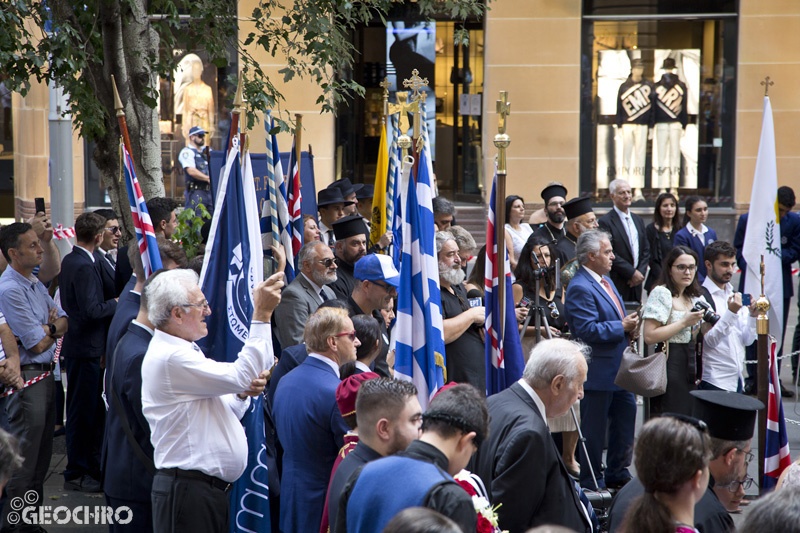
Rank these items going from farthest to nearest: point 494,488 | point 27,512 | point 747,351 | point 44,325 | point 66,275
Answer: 1. point 747,351
2. point 66,275
3. point 44,325
4. point 27,512
5. point 494,488

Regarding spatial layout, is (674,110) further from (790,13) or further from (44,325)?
(44,325)

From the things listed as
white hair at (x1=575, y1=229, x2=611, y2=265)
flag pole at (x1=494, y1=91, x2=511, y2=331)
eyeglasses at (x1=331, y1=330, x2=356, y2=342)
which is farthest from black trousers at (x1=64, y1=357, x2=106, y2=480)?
white hair at (x1=575, y1=229, x2=611, y2=265)

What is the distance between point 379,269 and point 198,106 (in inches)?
452

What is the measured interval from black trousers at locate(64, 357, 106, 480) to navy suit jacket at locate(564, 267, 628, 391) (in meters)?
4.00

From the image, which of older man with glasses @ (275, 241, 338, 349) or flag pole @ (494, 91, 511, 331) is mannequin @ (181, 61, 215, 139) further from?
flag pole @ (494, 91, 511, 331)

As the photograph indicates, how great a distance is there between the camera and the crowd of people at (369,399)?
11.0ft

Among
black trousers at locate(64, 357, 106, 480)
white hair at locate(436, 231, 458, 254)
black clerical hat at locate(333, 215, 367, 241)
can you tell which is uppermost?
black clerical hat at locate(333, 215, 367, 241)

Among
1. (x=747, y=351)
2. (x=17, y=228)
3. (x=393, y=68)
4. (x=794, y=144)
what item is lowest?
(x=747, y=351)

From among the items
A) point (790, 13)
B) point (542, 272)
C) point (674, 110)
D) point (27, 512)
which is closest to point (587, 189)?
point (674, 110)

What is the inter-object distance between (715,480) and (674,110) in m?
13.7

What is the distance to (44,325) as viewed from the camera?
21.7 feet

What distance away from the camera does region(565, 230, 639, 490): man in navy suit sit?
695cm

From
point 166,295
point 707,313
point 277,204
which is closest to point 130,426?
point 166,295

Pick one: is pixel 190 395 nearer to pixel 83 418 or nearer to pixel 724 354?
pixel 83 418
